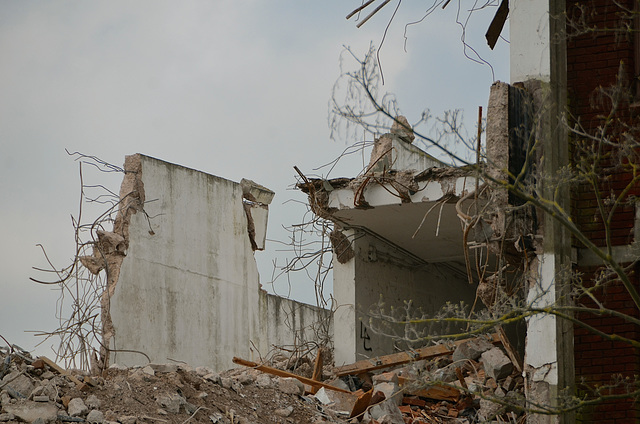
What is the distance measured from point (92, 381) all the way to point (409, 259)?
7231 mm

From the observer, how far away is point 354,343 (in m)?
13.4

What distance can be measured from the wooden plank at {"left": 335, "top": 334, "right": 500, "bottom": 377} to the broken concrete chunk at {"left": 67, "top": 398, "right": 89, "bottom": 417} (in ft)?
14.9

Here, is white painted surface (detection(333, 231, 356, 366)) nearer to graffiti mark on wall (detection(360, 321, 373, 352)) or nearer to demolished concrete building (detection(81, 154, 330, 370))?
graffiti mark on wall (detection(360, 321, 373, 352))

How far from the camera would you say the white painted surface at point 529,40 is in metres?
10.1

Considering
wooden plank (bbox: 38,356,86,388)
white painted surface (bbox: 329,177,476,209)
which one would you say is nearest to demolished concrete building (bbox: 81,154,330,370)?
white painted surface (bbox: 329,177,476,209)

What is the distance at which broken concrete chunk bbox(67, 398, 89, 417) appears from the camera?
8469 mm

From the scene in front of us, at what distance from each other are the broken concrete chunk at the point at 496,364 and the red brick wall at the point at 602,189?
1.38 metres

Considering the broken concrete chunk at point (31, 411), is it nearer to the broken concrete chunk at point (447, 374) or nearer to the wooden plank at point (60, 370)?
the wooden plank at point (60, 370)

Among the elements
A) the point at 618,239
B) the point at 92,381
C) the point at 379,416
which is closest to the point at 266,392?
the point at 379,416

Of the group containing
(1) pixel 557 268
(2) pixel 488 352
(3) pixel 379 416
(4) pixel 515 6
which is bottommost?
(3) pixel 379 416

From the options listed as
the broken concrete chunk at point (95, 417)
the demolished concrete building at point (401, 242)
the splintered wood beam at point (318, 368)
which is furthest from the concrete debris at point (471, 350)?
the broken concrete chunk at point (95, 417)

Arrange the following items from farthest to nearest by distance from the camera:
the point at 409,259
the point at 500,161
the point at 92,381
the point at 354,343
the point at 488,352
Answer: the point at 409,259 < the point at 354,343 < the point at 488,352 < the point at 500,161 < the point at 92,381

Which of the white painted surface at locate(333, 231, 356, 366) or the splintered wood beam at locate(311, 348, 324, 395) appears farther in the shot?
the white painted surface at locate(333, 231, 356, 366)

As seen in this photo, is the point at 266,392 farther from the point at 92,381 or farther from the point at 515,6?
the point at 515,6
